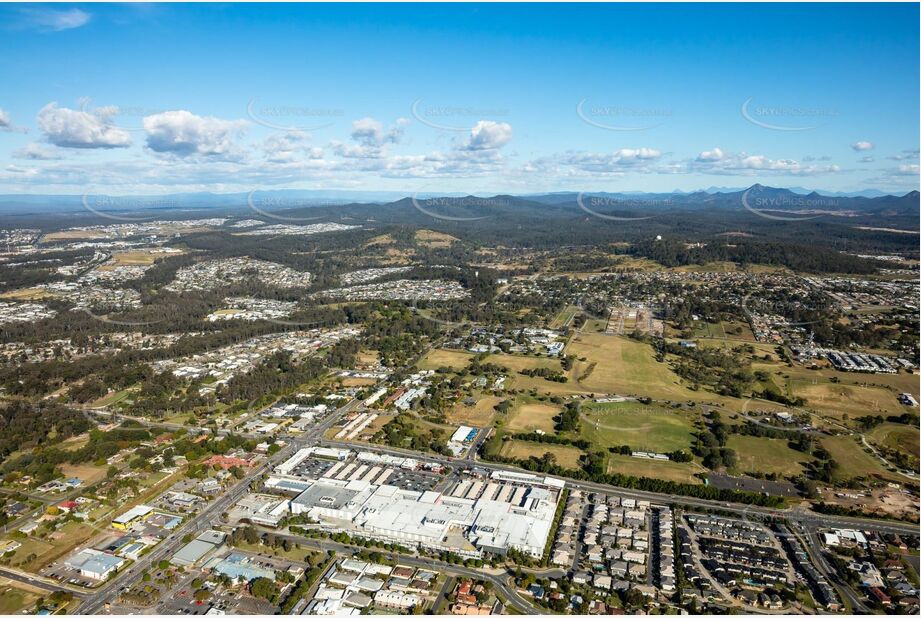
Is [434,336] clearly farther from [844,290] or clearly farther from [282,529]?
[844,290]

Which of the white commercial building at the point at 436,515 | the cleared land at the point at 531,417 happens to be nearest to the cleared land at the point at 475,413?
the cleared land at the point at 531,417

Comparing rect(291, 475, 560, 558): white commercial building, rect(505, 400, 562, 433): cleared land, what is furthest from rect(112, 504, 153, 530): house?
rect(505, 400, 562, 433): cleared land

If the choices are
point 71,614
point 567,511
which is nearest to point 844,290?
point 567,511

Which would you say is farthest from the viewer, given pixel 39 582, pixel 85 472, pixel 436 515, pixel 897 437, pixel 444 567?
pixel 897 437

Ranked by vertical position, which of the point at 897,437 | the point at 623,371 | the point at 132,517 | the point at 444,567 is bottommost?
the point at 132,517

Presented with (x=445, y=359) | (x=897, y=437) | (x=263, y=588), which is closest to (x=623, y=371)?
(x=445, y=359)

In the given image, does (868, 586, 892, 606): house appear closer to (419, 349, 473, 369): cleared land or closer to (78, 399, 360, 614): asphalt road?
(78, 399, 360, 614): asphalt road

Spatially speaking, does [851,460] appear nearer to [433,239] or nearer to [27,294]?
[27,294]
